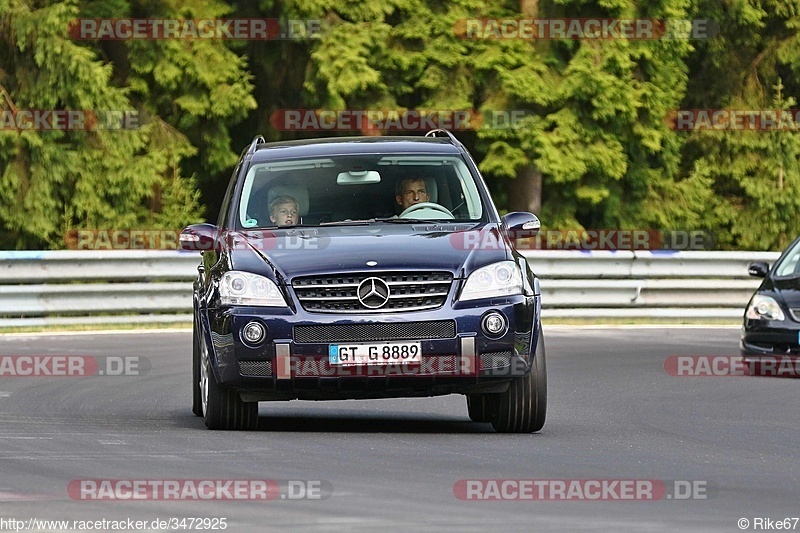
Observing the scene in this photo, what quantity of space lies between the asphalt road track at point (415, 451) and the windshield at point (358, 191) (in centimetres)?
129

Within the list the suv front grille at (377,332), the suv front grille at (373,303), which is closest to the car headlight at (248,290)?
the suv front grille at (373,303)

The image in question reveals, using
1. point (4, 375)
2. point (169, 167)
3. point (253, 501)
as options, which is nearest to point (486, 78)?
point (169, 167)

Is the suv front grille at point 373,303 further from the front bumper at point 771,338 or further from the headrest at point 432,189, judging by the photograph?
the front bumper at point 771,338

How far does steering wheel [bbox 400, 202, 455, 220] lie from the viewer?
11719 mm

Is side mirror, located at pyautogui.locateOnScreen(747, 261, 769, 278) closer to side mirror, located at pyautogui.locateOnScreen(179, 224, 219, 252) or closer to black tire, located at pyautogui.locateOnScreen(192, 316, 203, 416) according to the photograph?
black tire, located at pyautogui.locateOnScreen(192, 316, 203, 416)

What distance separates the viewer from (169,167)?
28156 mm

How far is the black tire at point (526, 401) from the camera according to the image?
11000 mm

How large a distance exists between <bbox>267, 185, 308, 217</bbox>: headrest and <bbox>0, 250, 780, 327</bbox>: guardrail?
957 cm

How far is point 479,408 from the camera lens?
475 inches

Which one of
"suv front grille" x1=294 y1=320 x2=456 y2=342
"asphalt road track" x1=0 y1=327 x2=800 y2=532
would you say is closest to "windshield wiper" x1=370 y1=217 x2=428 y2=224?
"suv front grille" x1=294 y1=320 x2=456 y2=342

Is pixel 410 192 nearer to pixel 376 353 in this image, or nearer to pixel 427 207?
pixel 427 207

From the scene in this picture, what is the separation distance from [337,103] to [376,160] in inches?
622

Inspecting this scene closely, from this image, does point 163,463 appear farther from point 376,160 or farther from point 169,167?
point 169,167

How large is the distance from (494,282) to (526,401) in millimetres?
784
